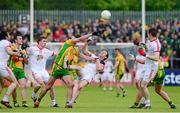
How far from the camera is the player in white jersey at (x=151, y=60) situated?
30172 millimetres

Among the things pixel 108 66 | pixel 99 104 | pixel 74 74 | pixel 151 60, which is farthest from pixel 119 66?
pixel 151 60

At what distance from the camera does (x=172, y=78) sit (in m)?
51.5

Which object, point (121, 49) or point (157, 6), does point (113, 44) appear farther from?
point (157, 6)

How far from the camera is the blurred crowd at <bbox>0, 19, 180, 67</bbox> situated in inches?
2087

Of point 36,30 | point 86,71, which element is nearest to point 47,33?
point 36,30

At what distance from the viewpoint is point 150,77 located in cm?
3038

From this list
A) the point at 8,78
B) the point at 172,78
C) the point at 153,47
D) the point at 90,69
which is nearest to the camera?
the point at 8,78

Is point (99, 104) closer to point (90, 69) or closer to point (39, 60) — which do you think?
point (90, 69)

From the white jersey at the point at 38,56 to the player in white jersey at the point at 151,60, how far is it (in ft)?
12.7

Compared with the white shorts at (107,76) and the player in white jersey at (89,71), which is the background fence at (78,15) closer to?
the white shorts at (107,76)

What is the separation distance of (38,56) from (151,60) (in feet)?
14.2

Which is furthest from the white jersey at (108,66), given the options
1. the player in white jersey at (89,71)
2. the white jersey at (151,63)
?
the white jersey at (151,63)

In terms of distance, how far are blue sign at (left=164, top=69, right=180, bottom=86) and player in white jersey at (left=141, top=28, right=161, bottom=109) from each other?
2068 cm

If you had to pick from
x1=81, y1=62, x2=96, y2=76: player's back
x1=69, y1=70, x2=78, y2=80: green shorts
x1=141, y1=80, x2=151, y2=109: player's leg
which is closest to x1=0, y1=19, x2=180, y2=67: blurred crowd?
x1=81, y1=62, x2=96, y2=76: player's back
